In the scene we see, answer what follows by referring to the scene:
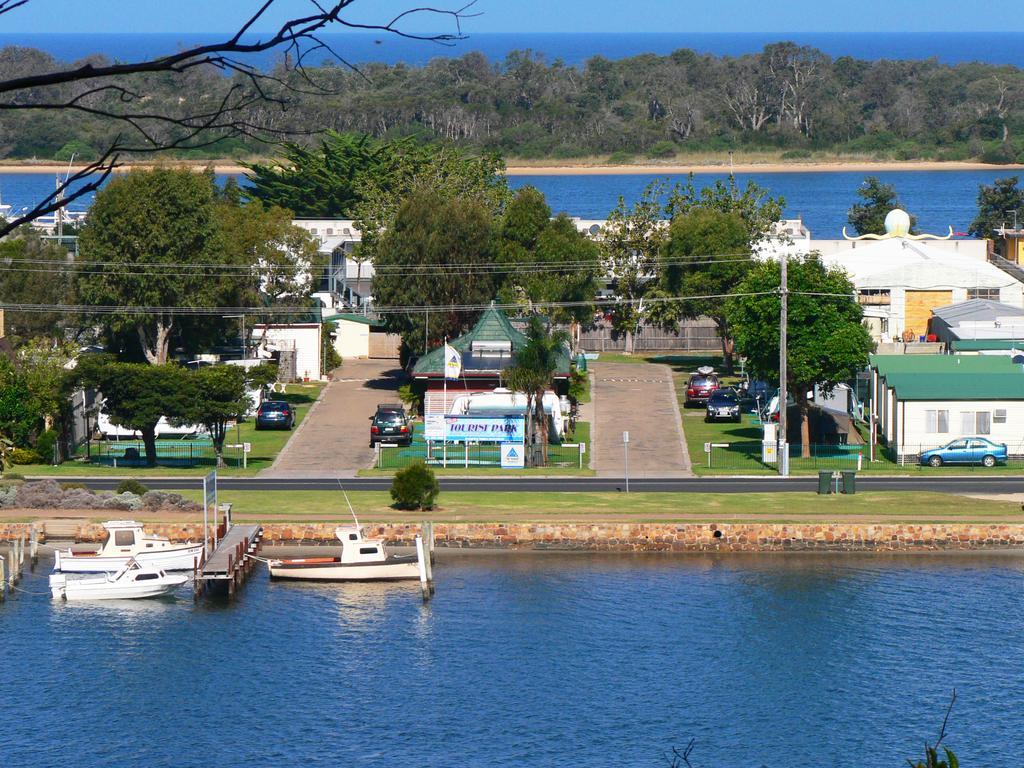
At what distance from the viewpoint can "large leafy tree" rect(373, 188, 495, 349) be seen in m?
78.9

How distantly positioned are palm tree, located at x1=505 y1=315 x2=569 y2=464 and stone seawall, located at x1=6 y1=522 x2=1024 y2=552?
10.1 meters

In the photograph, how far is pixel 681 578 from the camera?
47.9 metres

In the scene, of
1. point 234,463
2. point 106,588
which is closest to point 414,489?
point 106,588

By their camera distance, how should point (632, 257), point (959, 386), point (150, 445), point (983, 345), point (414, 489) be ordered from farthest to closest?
1. point (632, 257)
2. point (983, 345)
3. point (959, 386)
4. point (150, 445)
5. point (414, 489)

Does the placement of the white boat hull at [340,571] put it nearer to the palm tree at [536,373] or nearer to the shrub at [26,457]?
the palm tree at [536,373]

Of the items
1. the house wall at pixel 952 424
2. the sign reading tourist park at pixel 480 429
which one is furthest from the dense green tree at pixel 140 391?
the house wall at pixel 952 424

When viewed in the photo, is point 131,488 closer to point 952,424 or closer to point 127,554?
point 127,554

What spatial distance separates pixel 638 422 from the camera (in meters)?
70.3

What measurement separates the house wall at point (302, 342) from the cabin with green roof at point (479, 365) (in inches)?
425

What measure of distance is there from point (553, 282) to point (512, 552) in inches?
1416

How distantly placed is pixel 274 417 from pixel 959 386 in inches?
1146

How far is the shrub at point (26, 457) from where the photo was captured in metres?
58.9

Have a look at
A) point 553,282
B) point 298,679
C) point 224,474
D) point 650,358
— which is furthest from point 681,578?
point 650,358

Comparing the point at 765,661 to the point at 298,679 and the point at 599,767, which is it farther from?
the point at 298,679
